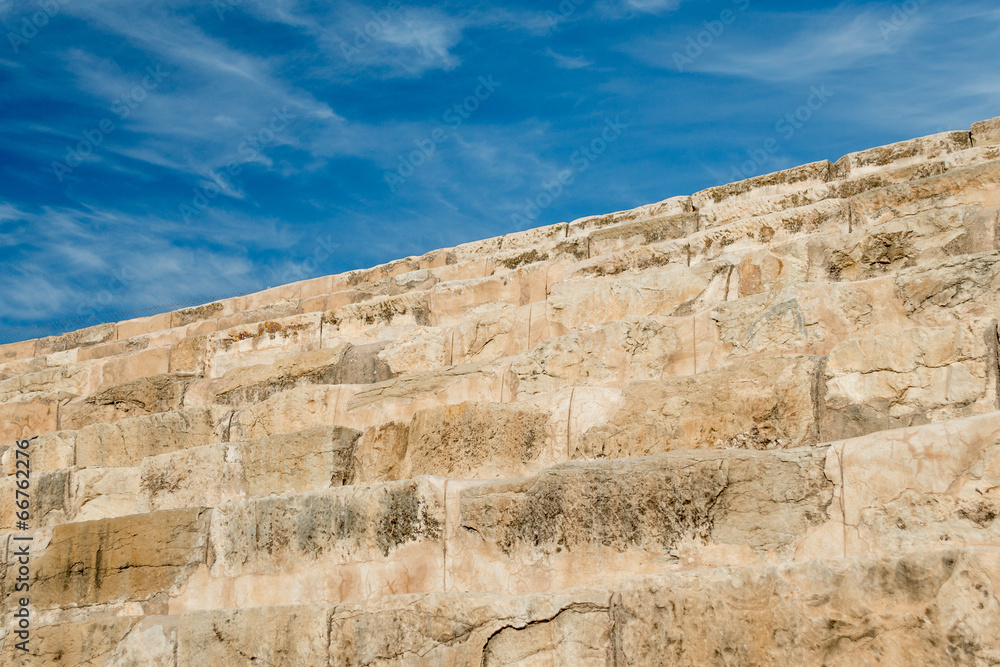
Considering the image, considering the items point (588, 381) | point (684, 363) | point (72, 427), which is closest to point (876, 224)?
point (684, 363)

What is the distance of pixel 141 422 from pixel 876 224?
509 centimetres

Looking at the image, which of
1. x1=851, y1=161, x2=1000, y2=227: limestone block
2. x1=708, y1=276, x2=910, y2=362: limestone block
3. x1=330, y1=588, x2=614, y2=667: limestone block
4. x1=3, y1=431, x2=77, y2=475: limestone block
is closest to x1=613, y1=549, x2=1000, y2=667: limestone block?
x1=330, y1=588, x2=614, y2=667: limestone block

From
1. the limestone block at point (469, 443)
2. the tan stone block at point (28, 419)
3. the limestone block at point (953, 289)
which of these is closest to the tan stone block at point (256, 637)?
the limestone block at point (469, 443)

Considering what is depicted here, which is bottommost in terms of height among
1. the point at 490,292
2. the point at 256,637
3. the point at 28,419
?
the point at 256,637

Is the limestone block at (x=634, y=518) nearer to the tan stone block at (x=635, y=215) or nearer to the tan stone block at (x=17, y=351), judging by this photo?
the tan stone block at (x=635, y=215)

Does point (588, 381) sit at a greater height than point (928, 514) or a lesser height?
greater

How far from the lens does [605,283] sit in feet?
20.0

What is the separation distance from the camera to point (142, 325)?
11.2 m

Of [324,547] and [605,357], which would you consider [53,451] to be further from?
[605,357]

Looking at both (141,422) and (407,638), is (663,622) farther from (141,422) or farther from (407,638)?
(141,422)

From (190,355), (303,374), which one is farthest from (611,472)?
(190,355)

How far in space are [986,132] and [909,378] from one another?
3.67 m

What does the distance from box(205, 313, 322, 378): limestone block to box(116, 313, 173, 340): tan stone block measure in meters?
2.81

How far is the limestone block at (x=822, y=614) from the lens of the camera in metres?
2.69
